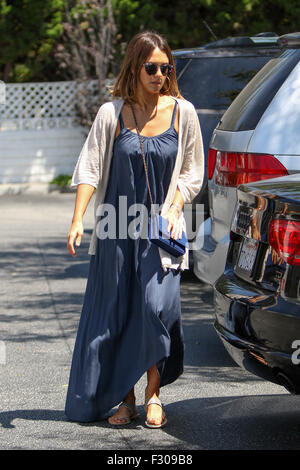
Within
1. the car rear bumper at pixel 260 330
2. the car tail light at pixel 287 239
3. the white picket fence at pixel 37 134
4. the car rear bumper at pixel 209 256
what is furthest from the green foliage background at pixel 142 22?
the car tail light at pixel 287 239

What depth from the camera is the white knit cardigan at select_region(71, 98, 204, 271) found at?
4.54 metres

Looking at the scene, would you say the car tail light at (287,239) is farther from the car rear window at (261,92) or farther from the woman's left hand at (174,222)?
the car rear window at (261,92)

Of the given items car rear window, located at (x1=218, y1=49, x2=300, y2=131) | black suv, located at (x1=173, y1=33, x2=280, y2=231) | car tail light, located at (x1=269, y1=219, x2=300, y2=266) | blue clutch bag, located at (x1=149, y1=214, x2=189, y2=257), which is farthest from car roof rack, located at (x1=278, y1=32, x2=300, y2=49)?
black suv, located at (x1=173, y1=33, x2=280, y2=231)

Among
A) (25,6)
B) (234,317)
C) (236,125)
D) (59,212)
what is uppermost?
(25,6)

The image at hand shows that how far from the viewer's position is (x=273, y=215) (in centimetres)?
405

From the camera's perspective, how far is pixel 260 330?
4.08 m

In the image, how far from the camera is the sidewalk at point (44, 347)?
446 cm

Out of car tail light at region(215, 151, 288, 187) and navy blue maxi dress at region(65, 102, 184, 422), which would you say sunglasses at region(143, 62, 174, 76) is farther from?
car tail light at region(215, 151, 288, 187)

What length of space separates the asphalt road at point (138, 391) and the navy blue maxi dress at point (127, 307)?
0.22 m

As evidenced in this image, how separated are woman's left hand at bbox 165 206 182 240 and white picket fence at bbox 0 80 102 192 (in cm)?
1187

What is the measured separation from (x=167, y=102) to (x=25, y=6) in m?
12.4

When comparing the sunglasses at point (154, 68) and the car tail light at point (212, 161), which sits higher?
the sunglasses at point (154, 68)
